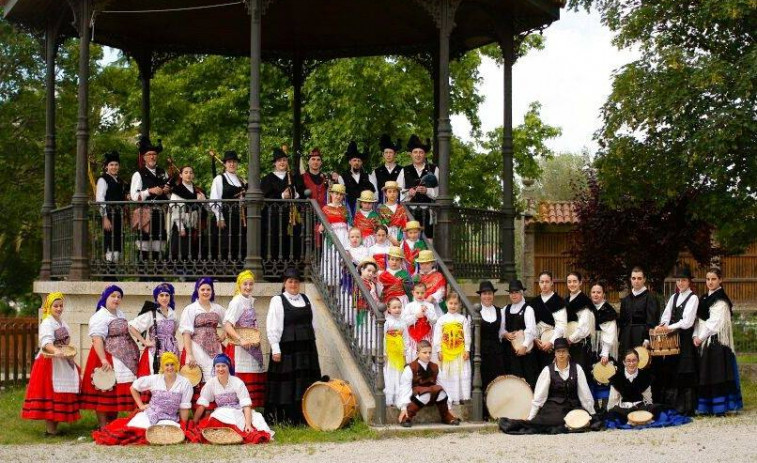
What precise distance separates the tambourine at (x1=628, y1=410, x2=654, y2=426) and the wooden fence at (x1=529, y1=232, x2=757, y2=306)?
19424mm

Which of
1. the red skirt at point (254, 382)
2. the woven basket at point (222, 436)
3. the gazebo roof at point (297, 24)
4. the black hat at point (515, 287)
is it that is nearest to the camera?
the woven basket at point (222, 436)

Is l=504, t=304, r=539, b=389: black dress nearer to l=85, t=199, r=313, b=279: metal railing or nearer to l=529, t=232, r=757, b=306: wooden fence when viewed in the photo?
l=85, t=199, r=313, b=279: metal railing

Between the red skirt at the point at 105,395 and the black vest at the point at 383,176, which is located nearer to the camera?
the red skirt at the point at 105,395

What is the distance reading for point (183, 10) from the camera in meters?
17.1

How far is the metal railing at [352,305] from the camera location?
41.3 ft

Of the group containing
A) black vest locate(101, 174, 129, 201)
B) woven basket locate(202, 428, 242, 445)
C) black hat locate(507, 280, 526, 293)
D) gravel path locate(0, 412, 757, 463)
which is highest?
black vest locate(101, 174, 129, 201)

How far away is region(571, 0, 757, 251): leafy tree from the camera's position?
17734 mm

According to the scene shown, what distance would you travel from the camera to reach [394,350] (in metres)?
12.8

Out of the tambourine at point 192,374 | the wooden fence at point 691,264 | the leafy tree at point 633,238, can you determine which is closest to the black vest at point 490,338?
the tambourine at point 192,374

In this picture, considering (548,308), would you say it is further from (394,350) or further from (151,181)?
(151,181)

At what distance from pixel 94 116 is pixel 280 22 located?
36.0 feet

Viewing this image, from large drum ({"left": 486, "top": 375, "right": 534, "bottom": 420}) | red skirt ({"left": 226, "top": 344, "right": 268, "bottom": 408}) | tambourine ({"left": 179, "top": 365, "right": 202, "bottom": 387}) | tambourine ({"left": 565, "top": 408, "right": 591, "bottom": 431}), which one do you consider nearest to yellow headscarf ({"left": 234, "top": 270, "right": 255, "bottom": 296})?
red skirt ({"left": 226, "top": 344, "right": 268, "bottom": 408})

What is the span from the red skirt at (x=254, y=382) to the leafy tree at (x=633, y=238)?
471 inches

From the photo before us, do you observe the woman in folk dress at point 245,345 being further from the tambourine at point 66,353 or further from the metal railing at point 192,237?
the tambourine at point 66,353
